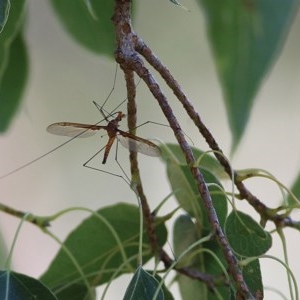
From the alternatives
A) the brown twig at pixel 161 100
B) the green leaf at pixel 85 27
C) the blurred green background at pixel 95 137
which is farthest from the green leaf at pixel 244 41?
the blurred green background at pixel 95 137

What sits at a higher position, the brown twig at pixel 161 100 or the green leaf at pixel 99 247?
the brown twig at pixel 161 100

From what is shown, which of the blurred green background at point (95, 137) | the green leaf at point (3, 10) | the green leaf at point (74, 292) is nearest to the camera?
the green leaf at point (3, 10)

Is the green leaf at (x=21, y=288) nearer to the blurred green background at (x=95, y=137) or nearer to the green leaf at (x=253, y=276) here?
the green leaf at (x=253, y=276)

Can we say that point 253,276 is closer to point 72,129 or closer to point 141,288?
point 141,288

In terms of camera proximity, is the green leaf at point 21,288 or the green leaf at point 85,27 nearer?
the green leaf at point 21,288

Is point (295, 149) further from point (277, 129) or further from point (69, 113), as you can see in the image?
point (69, 113)

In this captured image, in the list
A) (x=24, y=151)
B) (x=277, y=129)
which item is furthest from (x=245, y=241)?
(x=277, y=129)
